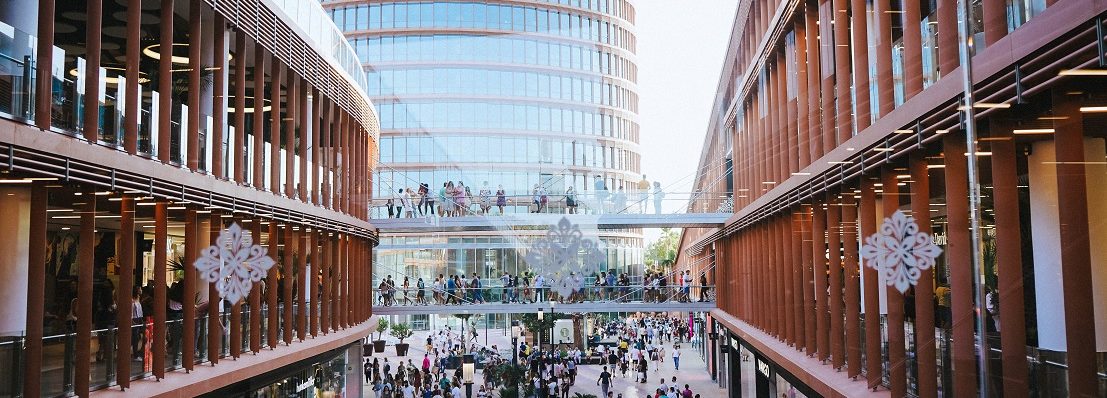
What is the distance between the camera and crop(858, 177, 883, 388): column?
1354cm

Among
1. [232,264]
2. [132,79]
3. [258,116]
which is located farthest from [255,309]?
[132,79]

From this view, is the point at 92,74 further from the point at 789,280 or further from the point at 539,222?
the point at 539,222

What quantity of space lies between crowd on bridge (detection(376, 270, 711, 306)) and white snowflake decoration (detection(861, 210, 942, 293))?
61.2 feet

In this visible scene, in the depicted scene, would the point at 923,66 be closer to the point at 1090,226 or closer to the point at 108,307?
the point at 1090,226

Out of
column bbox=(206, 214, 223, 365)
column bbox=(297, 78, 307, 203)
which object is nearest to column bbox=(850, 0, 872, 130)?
column bbox=(206, 214, 223, 365)

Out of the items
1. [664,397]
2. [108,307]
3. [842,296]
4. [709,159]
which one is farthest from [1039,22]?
[709,159]

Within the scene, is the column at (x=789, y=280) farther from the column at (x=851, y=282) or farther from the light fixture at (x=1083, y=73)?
the light fixture at (x=1083, y=73)

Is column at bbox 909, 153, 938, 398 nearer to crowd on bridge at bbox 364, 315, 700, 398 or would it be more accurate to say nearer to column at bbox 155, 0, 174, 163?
A: column at bbox 155, 0, 174, 163

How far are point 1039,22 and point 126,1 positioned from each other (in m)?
11.4

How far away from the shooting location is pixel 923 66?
11266 mm

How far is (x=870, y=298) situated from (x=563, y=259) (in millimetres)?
18173

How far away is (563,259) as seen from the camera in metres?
31.5

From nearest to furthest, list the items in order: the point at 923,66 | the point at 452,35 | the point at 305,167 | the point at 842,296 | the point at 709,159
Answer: the point at 923,66, the point at 842,296, the point at 305,167, the point at 709,159, the point at 452,35

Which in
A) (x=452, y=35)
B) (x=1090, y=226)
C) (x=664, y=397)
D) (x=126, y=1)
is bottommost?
(x=664, y=397)
